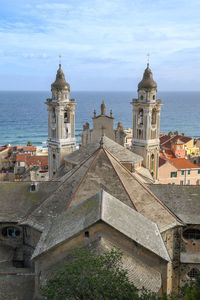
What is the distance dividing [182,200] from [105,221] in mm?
10843

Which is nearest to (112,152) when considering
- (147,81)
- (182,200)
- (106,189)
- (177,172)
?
(182,200)

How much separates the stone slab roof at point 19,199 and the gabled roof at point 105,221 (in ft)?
18.4

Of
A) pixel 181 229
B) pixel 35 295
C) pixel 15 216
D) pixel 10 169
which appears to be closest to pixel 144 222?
pixel 181 229

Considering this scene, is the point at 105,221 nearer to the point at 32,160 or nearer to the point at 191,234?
the point at 191,234

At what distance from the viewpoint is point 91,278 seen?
16.7 m

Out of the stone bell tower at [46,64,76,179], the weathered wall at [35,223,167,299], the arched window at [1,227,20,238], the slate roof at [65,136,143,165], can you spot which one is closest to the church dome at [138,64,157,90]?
the stone bell tower at [46,64,76,179]

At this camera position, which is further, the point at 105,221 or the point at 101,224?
the point at 101,224

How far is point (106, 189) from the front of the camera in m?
28.0

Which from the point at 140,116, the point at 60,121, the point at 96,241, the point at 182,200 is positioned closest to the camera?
the point at 96,241

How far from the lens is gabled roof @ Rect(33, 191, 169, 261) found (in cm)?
2277

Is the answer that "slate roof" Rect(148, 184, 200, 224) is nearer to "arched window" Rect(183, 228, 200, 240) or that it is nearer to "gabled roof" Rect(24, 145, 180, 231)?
"arched window" Rect(183, 228, 200, 240)

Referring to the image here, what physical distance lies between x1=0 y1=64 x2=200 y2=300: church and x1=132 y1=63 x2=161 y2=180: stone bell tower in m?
8.10

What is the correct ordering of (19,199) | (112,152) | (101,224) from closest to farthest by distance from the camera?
(101,224) → (19,199) → (112,152)

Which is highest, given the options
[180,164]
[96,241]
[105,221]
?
[105,221]
